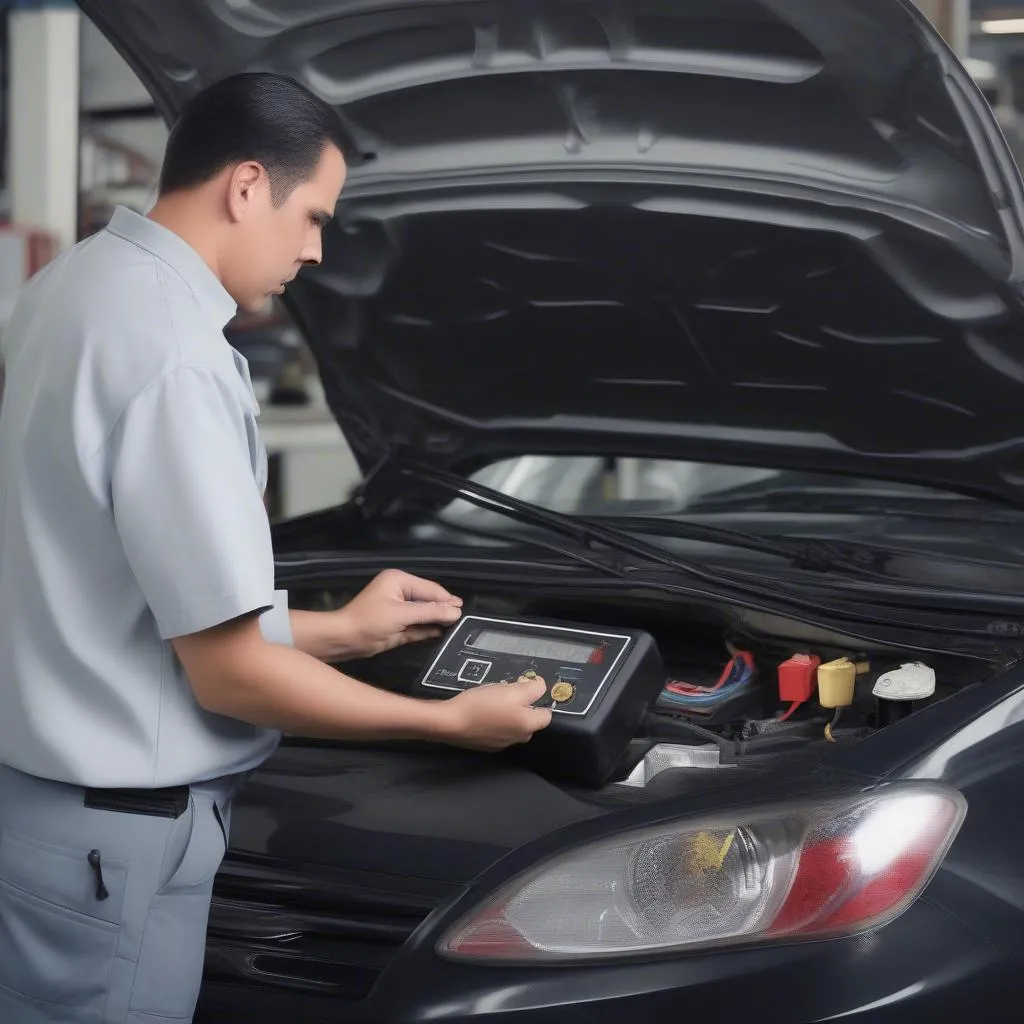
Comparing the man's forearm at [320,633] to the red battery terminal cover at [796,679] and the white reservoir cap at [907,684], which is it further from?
the white reservoir cap at [907,684]

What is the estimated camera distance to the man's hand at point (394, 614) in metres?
1.84

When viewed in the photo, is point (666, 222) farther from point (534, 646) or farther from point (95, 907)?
point (95, 907)

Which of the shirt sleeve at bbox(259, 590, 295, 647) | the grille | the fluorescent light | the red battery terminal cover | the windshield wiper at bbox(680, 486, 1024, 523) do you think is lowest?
the grille

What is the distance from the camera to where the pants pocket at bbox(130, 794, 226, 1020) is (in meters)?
1.39

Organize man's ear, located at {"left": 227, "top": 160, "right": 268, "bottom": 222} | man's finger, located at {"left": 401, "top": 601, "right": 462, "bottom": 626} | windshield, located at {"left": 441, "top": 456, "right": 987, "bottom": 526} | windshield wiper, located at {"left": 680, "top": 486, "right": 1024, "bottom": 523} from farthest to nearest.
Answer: windshield, located at {"left": 441, "top": 456, "right": 987, "bottom": 526}, windshield wiper, located at {"left": 680, "top": 486, "right": 1024, "bottom": 523}, man's finger, located at {"left": 401, "top": 601, "right": 462, "bottom": 626}, man's ear, located at {"left": 227, "top": 160, "right": 268, "bottom": 222}

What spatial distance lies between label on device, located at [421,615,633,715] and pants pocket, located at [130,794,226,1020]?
1.39ft

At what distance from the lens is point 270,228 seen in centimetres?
144

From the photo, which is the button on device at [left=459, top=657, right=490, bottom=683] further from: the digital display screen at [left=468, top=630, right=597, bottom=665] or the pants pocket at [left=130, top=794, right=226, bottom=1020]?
the pants pocket at [left=130, top=794, right=226, bottom=1020]

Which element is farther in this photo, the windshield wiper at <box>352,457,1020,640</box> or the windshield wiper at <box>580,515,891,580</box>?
the windshield wiper at <box>580,515,891,580</box>

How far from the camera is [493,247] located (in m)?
2.16

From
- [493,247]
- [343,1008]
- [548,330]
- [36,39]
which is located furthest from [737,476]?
[36,39]

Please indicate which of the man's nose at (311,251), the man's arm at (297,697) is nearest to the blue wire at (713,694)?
the man's arm at (297,697)

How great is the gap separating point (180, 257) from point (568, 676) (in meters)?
0.68

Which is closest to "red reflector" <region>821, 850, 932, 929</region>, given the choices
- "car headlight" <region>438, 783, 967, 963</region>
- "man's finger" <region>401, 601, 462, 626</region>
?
"car headlight" <region>438, 783, 967, 963</region>
